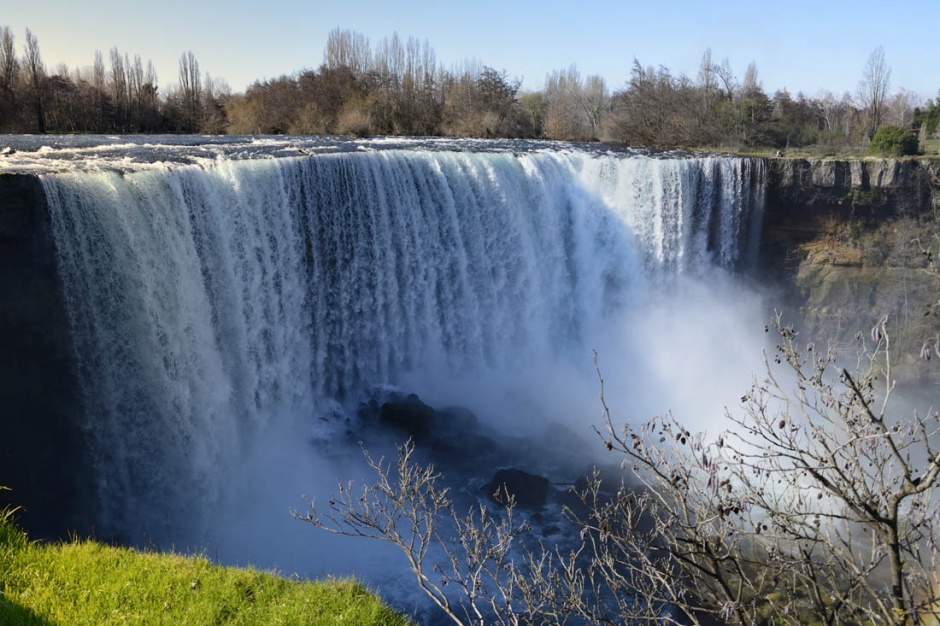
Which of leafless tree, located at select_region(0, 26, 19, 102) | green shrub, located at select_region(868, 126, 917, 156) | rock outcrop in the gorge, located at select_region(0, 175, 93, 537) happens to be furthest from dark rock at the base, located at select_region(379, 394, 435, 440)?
leafless tree, located at select_region(0, 26, 19, 102)

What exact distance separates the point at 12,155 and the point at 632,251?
43.4ft

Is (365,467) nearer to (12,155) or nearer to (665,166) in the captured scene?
(12,155)

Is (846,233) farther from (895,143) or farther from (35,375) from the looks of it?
(35,375)

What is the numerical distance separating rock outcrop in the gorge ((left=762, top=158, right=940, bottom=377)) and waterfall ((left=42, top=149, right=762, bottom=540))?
3.75ft

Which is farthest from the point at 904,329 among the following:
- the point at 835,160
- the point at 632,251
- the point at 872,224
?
the point at 632,251

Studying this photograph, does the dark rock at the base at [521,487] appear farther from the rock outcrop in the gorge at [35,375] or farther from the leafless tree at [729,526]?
→ the rock outcrop in the gorge at [35,375]

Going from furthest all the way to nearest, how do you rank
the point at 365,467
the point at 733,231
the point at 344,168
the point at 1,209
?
the point at 733,231
the point at 344,168
the point at 365,467
the point at 1,209

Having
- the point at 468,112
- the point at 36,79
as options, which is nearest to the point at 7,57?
the point at 36,79

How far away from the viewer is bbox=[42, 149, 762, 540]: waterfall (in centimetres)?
945

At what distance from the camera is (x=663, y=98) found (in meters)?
29.4

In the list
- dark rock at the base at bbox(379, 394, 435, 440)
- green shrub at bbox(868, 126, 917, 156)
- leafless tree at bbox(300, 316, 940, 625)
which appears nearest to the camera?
Result: leafless tree at bbox(300, 316, 940, 625)

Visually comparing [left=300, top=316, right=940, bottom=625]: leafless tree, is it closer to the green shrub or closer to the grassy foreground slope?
the grassy foreground slope

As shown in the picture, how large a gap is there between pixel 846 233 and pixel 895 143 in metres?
4.66

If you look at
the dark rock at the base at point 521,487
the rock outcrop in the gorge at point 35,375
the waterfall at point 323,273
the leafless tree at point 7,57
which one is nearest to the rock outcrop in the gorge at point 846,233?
the waterfall at point 323,273
